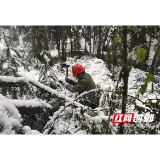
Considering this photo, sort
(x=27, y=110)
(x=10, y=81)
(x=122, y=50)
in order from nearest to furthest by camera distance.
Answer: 1. (x=122, y=50)
2. (x=27, y=110)
3. (x=10, y=81)

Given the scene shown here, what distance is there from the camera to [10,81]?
222cm
